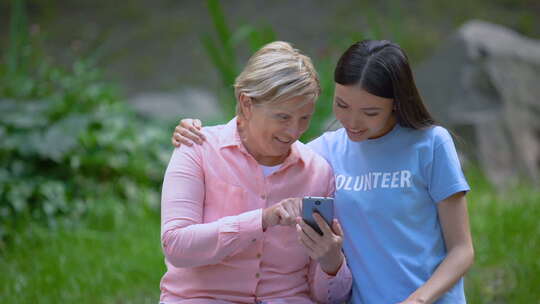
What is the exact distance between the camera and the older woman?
2.15 m

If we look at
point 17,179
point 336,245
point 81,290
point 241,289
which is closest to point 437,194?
point 336,245

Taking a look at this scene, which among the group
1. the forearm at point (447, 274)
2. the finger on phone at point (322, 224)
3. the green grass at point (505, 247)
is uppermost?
the finger on phone at point (322, 224)

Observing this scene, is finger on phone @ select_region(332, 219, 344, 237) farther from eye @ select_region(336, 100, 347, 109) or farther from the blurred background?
the blurred background

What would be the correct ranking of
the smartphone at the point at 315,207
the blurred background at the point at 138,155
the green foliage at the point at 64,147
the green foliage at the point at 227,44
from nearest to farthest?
1. the smartphone at the point at 315,207
2. the blurred background at the point at 138,155
3. the green foliage at the point at 227,44
4. the green foliage at the point at 64,147

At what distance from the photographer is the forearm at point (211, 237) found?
2139 millimetres

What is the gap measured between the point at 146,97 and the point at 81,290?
3217 millimetres

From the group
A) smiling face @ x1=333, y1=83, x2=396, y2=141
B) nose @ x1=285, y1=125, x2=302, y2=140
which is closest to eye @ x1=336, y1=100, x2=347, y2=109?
smiling face @ x1=333, y1=83, x2=396, y2=141

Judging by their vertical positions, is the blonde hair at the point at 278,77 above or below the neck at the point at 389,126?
above

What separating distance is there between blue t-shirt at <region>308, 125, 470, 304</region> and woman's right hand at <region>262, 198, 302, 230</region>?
0.87ft

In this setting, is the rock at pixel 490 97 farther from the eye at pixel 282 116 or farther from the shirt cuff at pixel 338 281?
the eye at pixel 282 116

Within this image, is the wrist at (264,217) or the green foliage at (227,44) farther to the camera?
the green foliage at (227,44)

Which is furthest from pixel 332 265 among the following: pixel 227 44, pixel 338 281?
pixel 227 44

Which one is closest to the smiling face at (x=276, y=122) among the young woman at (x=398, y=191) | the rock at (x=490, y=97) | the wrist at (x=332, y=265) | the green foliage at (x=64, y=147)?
the young woman at (x=398, y=191)

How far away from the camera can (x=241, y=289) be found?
2285 millimetres
